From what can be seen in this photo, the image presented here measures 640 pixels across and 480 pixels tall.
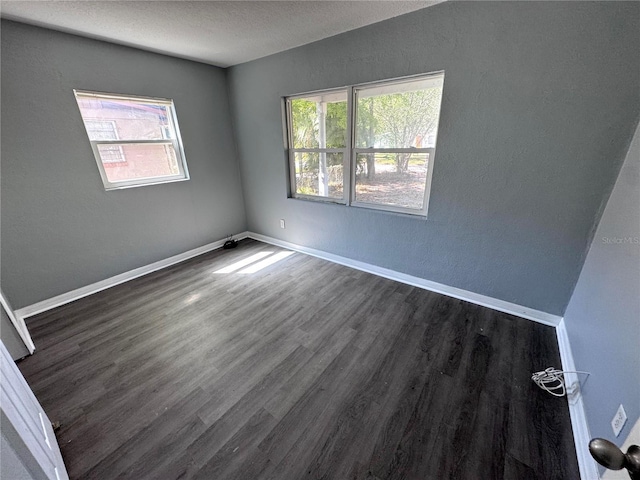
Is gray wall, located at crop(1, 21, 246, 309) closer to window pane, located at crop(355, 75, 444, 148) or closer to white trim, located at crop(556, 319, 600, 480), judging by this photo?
window pane, located at crop(355, 75, 444, 148)

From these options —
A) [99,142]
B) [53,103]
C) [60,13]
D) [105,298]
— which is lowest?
[105,298]

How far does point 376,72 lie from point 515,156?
1.41m

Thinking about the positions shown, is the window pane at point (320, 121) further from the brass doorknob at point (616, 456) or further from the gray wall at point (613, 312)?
the brass doorknob at point (616, 456)

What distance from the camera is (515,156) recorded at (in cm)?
195

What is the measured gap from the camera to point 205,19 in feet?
6.88

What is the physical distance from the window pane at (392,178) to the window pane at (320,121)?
40 centimetres

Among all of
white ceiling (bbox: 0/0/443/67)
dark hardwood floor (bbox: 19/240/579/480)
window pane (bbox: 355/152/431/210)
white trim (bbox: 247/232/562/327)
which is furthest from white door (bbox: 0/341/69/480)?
window pane (bbox: 355/152/431/210)

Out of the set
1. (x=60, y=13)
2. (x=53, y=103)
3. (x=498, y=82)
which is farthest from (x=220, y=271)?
(x=498, y=82)

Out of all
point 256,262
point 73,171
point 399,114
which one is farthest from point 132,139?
point 399,114

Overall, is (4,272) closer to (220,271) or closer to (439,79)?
(220,271)

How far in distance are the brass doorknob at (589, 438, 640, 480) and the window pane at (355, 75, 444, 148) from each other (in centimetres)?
224

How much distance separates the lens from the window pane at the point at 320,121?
9.28 feet

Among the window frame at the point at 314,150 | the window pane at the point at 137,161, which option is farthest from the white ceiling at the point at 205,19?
the window pane at the point at 137,161

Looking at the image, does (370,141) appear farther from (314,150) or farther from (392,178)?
(314,150)
